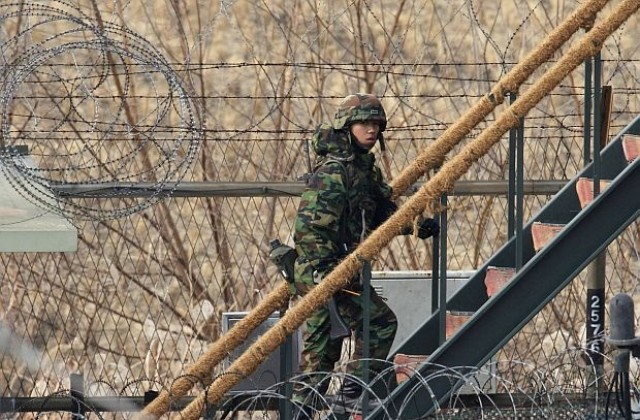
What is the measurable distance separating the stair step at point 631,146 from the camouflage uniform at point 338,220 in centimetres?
122

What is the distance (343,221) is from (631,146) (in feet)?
5.06

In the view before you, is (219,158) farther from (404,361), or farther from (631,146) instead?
(404,361)

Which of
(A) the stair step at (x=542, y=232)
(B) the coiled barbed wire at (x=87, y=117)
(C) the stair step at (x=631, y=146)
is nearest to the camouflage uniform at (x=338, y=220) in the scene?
(B) the coiled barbed wire at (x=87, y=117)

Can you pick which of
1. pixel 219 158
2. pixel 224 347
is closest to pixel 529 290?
pixel 224 347

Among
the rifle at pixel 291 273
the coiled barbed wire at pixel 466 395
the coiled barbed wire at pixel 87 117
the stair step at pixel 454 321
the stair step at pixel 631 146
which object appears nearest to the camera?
the coiled barbed wire at pixel 466 395

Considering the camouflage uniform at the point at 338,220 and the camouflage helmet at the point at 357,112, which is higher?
the camouflage helmet at the point at 357,112

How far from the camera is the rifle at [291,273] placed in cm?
735

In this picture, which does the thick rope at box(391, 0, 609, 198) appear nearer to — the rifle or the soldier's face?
the soldier's face

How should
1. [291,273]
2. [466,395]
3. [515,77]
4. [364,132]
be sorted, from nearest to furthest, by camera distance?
[515,77]
[364,132]
[291,273]
[466,395]

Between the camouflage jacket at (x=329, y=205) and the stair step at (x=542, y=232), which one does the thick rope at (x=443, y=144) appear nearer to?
the camouflage jacket at (x=329, y=205)

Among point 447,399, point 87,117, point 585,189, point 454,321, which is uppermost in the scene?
point 87,117

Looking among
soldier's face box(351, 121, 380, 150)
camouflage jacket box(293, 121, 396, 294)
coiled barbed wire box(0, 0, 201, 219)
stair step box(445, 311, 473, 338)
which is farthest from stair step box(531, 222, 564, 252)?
coiled barbed wire box(0, 0, 201, 219)

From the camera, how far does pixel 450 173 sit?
680 centimetres

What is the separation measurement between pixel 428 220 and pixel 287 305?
806mm
